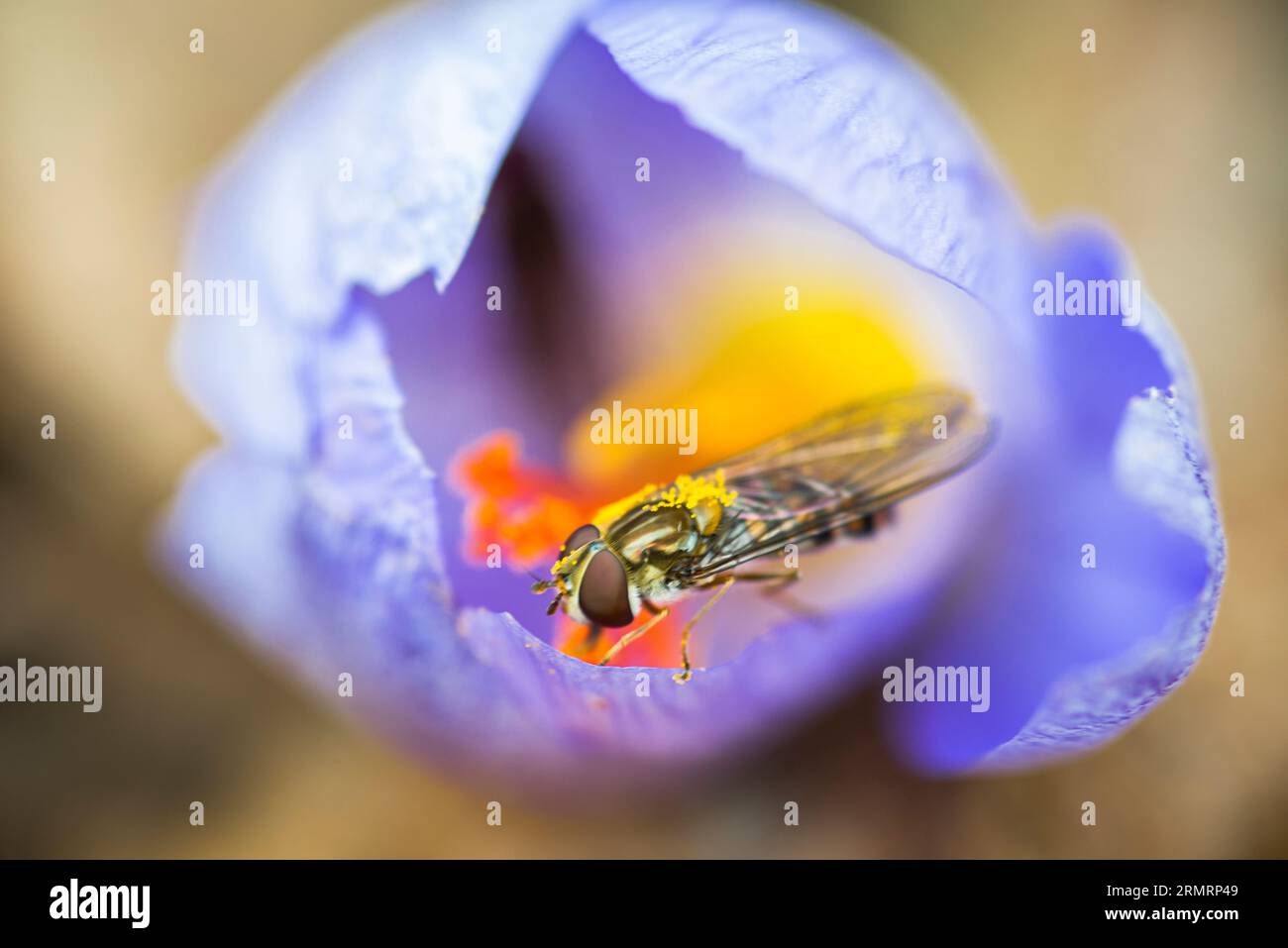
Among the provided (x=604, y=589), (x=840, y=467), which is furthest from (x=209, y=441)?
(x=840, y=467)

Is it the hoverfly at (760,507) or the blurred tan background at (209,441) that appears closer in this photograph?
the hoverfly at (760,507)

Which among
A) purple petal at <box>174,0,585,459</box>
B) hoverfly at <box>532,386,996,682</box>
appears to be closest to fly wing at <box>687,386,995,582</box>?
hoverfly at <box>532,386,996,682</box>

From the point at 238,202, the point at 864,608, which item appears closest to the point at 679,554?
the point at 864,608

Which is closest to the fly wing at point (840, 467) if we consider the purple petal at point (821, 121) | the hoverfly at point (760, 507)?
the hoverfly at point (760, 507)

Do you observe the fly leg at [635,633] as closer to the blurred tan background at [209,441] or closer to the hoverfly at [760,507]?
the hoverfly at [760,507]

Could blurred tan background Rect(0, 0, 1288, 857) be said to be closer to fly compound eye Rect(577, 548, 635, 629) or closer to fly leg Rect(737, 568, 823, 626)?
fly leg Rect(737, 568, 823, 626)

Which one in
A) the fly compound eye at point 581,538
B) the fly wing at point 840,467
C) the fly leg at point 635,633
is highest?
the fly wing at point 840,467

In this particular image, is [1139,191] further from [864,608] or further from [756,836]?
[756,836]
